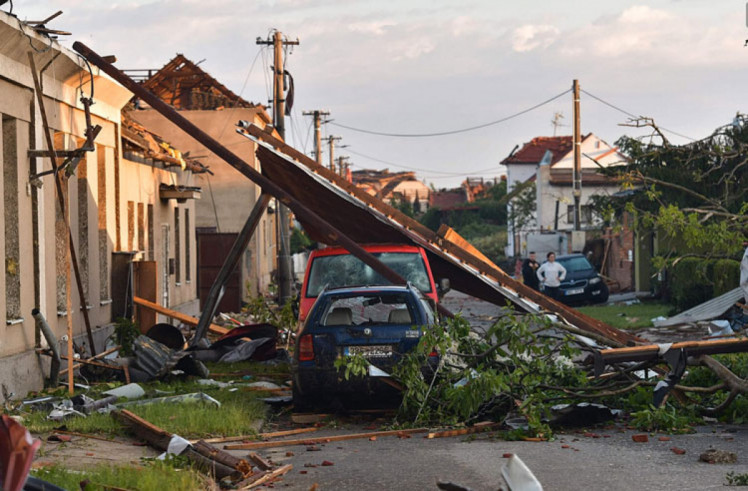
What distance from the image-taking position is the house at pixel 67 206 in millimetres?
13000

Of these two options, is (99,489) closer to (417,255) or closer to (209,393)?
(209,393)

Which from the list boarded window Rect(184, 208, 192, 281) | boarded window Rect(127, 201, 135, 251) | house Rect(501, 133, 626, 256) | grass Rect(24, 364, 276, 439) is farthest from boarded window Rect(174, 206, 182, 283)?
house Rect(501, 133, 626, 256)

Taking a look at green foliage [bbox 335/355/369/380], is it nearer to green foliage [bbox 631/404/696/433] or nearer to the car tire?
green foliage [bbox 631/404/696/433]

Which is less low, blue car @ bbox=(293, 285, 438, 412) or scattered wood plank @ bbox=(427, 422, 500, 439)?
blue car @ bbox=(293, 285, 438, 412)

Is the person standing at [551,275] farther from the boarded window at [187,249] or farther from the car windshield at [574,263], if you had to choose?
the boarded window at [187,249]

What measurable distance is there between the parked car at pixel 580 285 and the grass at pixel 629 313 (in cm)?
98

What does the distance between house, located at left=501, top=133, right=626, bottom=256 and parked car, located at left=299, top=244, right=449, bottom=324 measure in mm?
41547

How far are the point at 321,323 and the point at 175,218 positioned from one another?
16650mm

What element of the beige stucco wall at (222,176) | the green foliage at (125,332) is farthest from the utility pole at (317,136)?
the green foliage at (125,332)

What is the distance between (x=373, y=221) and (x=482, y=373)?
5943 mm

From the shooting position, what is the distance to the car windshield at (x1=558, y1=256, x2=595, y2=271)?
33062 mm

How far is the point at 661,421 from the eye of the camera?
33.4 ft

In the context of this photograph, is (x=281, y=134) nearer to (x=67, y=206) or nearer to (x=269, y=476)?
(x=67, y=206)

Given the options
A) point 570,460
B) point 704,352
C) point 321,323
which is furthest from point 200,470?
point 704,352
